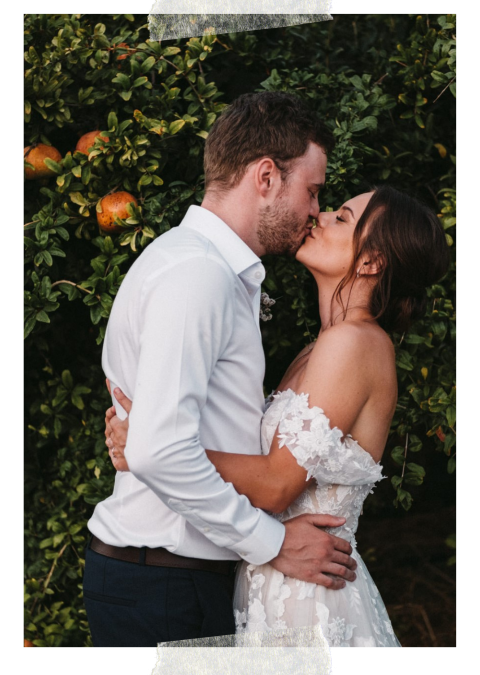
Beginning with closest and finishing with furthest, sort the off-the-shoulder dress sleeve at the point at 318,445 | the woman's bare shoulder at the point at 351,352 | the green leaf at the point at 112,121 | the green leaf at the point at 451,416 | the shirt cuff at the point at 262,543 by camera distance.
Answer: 1. the shirt cuff at the point at 262,543
2. the off-the-shoulder dress sleeve at the point at 318,445
3. the woman's bare shoulder at the point at 351,352
4. the green leaf at the point at 112,121
5. the green leaf at the point at 451,416

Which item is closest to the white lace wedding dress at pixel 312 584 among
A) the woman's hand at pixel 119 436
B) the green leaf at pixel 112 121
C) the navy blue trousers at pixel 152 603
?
the navy blue trousers at pixel 152 603

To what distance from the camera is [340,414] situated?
6.57 ft

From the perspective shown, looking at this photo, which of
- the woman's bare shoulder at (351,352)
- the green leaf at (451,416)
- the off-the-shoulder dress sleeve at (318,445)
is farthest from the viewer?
the green leaf at (451,416)

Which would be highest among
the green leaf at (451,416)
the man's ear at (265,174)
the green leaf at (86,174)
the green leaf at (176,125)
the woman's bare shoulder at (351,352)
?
the green leaf at (176,125)

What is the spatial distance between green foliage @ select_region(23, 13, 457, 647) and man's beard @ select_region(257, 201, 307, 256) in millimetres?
540

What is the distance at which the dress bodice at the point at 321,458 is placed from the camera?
1.93 m

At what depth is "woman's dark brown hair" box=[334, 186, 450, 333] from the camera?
227cm

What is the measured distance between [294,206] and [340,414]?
2.24ft

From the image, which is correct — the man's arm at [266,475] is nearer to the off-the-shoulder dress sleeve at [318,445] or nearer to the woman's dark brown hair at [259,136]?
the off-the-shoulder dress sleeve at [318,445]

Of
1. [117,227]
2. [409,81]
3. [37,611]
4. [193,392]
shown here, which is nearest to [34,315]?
[117,227]

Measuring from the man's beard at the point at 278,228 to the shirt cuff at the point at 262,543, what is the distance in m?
0.87

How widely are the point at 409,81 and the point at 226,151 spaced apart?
42.5 inches

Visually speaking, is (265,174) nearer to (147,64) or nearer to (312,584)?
(147,64)

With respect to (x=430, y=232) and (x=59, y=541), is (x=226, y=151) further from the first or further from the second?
(x=59, y=541)
